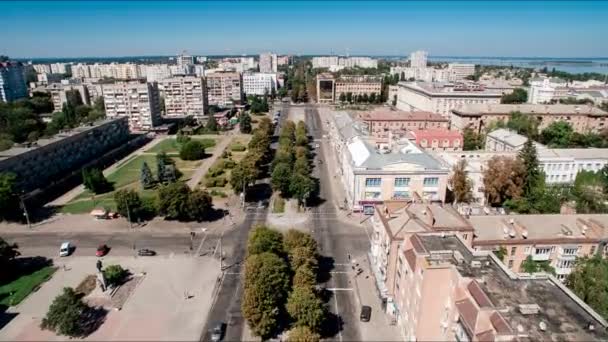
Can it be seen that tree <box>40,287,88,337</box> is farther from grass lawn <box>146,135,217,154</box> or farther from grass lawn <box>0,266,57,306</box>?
grass lawn <box>146,135,217,154</box>

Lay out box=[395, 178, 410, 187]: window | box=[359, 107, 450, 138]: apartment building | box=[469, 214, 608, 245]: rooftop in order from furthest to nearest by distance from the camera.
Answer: box=[359, 107, 450, 138]: apartment building < box=[395, 178, 410, 187]: window < box=[469, 214, 608, 245]: rooftop

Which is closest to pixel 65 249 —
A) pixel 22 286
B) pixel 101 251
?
pixel 101 251

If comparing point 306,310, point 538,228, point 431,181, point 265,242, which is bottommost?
point 306,310

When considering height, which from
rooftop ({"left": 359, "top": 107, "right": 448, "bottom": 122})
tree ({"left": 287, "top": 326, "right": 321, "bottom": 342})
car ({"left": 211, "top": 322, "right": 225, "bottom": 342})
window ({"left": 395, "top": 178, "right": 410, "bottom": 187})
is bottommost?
car ({"left": 211, "top": 322, "right": 225, "bottom": 342})

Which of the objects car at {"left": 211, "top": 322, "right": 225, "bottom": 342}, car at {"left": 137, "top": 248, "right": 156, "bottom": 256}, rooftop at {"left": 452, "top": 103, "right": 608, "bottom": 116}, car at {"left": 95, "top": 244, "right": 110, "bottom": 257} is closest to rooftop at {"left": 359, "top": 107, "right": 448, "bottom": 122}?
rooftop at {"left": 452, "top": 103, "right": 608, "bottom": 116}

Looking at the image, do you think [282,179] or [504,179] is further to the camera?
[282,179]

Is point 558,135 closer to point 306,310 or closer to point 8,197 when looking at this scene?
point 306,310

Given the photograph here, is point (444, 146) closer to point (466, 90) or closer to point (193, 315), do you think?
point (466, 90)
